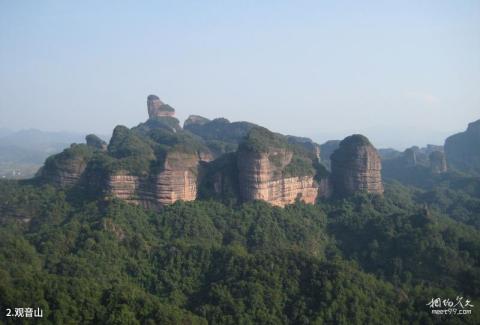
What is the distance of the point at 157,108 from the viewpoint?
92750 millimetres

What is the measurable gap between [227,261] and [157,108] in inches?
2388

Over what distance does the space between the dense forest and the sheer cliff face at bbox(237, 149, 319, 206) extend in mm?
1217

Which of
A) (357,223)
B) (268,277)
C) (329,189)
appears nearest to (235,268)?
(268,277)

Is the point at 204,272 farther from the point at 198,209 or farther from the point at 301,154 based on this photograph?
the point at 301,154

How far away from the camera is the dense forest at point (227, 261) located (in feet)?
96.1

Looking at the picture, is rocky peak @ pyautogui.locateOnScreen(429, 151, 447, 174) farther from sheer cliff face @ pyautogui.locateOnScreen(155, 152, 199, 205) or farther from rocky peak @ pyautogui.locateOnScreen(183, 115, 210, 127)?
sheer cliff face @ pyautogui.locateOnScreen(155, 152, 199, 205)

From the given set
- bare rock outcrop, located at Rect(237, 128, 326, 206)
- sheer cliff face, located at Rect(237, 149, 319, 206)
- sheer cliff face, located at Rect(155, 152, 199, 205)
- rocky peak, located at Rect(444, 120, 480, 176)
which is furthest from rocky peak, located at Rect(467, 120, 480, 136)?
sheer cliff face, located at Rect(155, 152, 199, 205)

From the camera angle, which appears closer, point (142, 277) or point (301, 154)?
point (142, 277)

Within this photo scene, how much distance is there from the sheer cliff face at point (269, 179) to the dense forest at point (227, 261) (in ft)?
3.99

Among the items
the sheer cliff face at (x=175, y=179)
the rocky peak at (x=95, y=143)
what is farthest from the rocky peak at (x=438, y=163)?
the rocky peak at (x=95, y=143)

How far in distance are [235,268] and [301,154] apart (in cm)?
2608

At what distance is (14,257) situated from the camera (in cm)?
3478

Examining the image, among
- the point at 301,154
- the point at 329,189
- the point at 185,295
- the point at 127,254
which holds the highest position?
the point at 301,154

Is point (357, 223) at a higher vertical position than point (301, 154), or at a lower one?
lower
